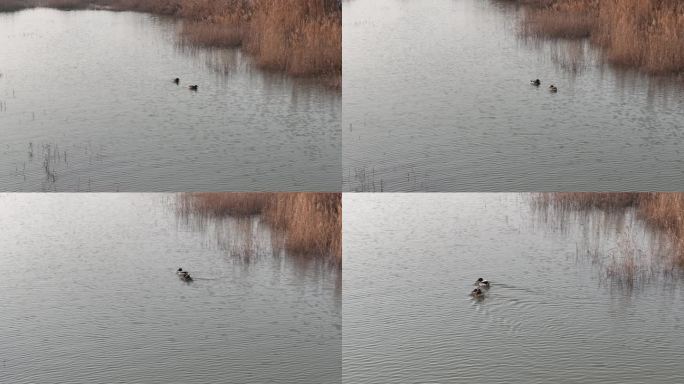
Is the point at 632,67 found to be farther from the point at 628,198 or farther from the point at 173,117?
the point at 173,117

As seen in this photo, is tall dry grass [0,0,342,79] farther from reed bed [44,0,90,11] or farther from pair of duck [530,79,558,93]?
pair of duck [530,79,558,93]

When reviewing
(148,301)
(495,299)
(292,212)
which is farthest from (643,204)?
(148,301)

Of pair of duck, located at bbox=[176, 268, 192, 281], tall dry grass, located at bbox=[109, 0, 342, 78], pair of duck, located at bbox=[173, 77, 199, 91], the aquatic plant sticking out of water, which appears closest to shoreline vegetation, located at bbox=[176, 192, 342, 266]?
pair of duck, located at bbox=[176, 268, 192, 281]

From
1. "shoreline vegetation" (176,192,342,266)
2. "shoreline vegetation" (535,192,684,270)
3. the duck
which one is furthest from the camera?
"shoreline vegetation" (535,192,684,270)

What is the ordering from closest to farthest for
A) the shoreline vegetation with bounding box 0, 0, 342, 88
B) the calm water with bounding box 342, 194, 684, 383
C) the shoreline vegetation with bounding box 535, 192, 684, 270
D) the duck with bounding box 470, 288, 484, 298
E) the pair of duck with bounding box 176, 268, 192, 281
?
the calm water with bounding box 342, 194, 684, 383 < the duck with bounding box 470, 288, 484, 298 < the pair of duck with bounding box 176, 268, 192, 281 < the shoreline vegetation with bounding box 535, 192, 684, 270 < the shoreline vegetation with bounding box 0, 0, 342, 88

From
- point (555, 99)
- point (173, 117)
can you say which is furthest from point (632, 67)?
point (173, 117)

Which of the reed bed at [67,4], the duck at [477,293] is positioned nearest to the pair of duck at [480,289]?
the duck at [477,293]

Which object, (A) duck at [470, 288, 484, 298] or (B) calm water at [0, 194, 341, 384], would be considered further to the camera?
(A) duck at [470, 288, 484, 298]
